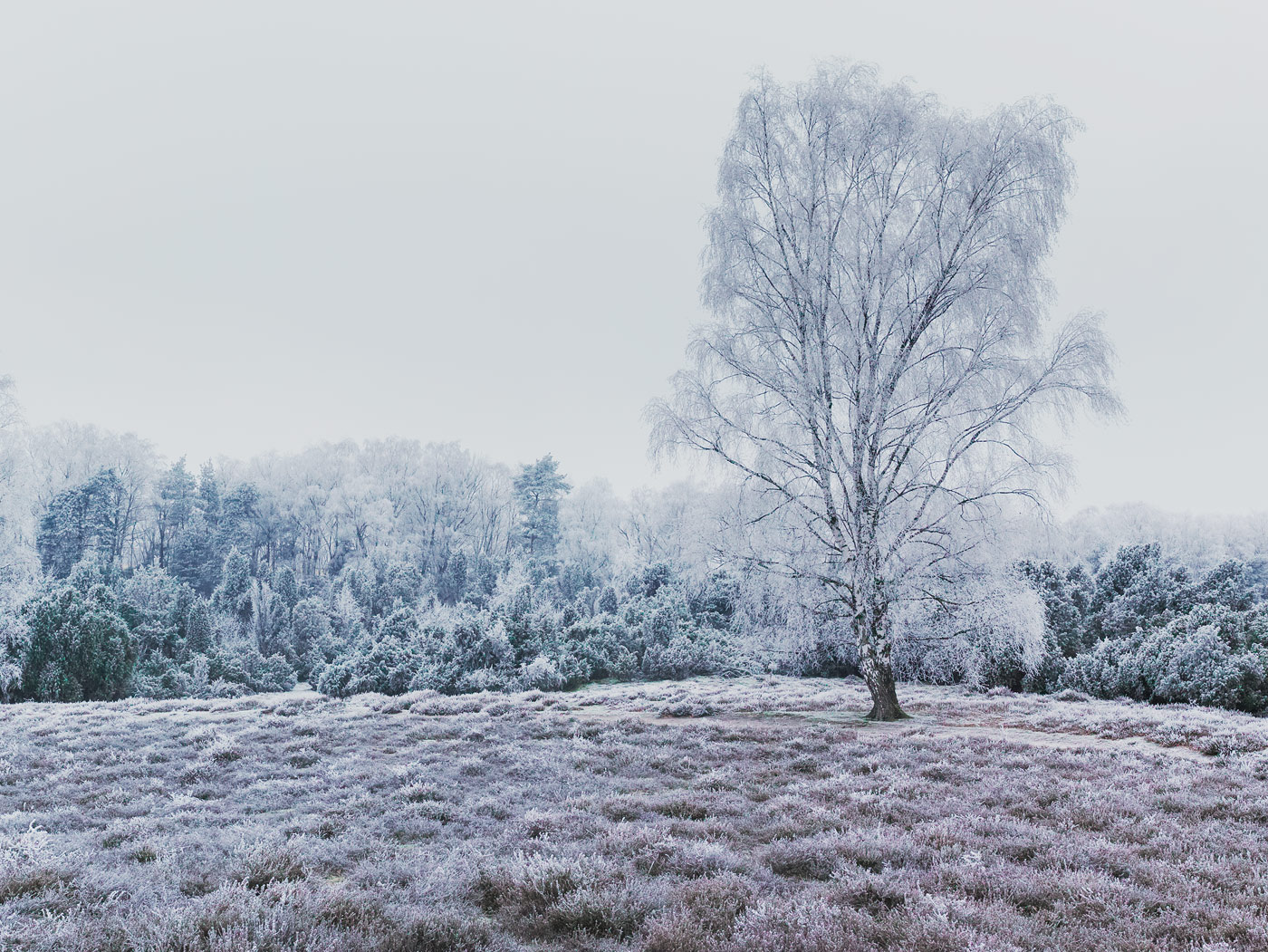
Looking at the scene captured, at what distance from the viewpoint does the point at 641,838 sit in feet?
17.2

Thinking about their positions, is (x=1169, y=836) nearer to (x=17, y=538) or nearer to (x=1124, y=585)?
(x=1124, y=585)

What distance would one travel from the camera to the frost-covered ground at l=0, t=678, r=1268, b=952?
3.62 meters

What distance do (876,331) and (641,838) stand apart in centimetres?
1149

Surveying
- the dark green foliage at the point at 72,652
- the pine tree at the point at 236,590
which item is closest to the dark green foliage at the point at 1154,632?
the dark green foliage at the point at 72,652

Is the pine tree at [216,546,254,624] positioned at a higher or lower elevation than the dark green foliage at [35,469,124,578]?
lower

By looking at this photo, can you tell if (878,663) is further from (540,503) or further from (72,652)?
(540,503)

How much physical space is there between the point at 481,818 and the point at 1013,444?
39.7ft

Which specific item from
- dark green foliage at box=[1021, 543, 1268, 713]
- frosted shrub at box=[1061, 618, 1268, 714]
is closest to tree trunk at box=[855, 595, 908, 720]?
frosted shrub at box=[1061, 618, 1268, 714]

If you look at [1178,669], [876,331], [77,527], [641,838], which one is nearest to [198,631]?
[77,527]

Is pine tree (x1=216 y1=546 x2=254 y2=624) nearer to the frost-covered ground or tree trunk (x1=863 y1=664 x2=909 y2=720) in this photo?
the frost-covered ground

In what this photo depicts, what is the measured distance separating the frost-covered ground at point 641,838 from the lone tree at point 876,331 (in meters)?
4.05

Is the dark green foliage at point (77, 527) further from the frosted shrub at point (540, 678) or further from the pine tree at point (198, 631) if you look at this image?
the frosted shrub at point (540, 678)


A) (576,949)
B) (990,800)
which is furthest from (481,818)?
(990,800)

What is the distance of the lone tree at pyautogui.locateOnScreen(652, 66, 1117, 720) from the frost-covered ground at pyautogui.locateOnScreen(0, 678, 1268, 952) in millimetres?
4054
